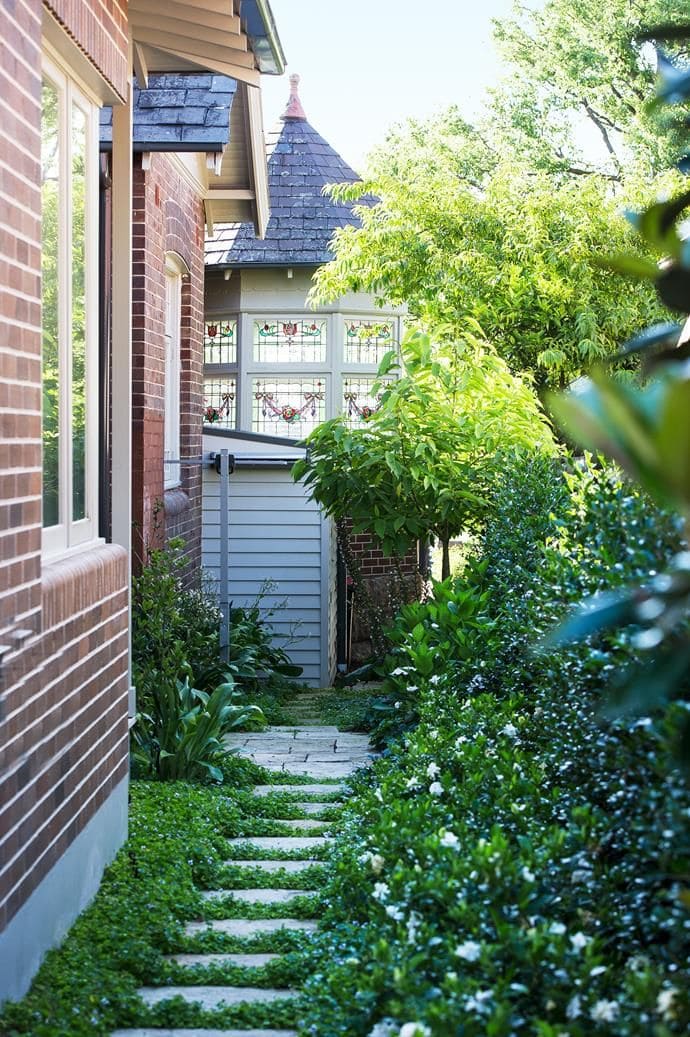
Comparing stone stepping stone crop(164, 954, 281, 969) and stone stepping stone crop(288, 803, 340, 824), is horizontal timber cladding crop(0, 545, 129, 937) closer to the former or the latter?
stone stepping stone crop(164, 954, 281, 969)

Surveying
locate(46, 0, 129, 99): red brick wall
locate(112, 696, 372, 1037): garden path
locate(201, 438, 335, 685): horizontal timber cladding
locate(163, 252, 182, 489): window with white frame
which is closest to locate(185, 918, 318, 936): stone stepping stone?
locate(112, 696, 372, 1037): garden path

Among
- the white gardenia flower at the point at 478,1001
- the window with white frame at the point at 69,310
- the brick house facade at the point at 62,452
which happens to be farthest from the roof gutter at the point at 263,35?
the white gardenia flower at the point at 478,1001

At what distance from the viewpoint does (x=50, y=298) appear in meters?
4.79

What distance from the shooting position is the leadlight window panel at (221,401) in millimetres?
15859

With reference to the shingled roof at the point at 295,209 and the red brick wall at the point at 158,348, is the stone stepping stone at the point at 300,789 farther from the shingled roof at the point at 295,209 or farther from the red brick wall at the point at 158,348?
the shingled roof at the point at 295,209

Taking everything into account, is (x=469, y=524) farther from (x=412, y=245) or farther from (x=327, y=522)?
(x=412, y=245)

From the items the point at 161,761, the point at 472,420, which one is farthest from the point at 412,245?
the point at 161,761

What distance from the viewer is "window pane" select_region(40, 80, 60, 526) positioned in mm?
4676

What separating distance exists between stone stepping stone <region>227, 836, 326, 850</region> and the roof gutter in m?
3.95

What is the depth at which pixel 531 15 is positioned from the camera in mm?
28266

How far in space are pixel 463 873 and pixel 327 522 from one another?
10695mm

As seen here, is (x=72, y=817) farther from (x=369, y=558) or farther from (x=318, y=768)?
(x=369, y=558)

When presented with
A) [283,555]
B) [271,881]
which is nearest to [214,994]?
[271,881]

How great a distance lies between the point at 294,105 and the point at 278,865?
46.9 feet
